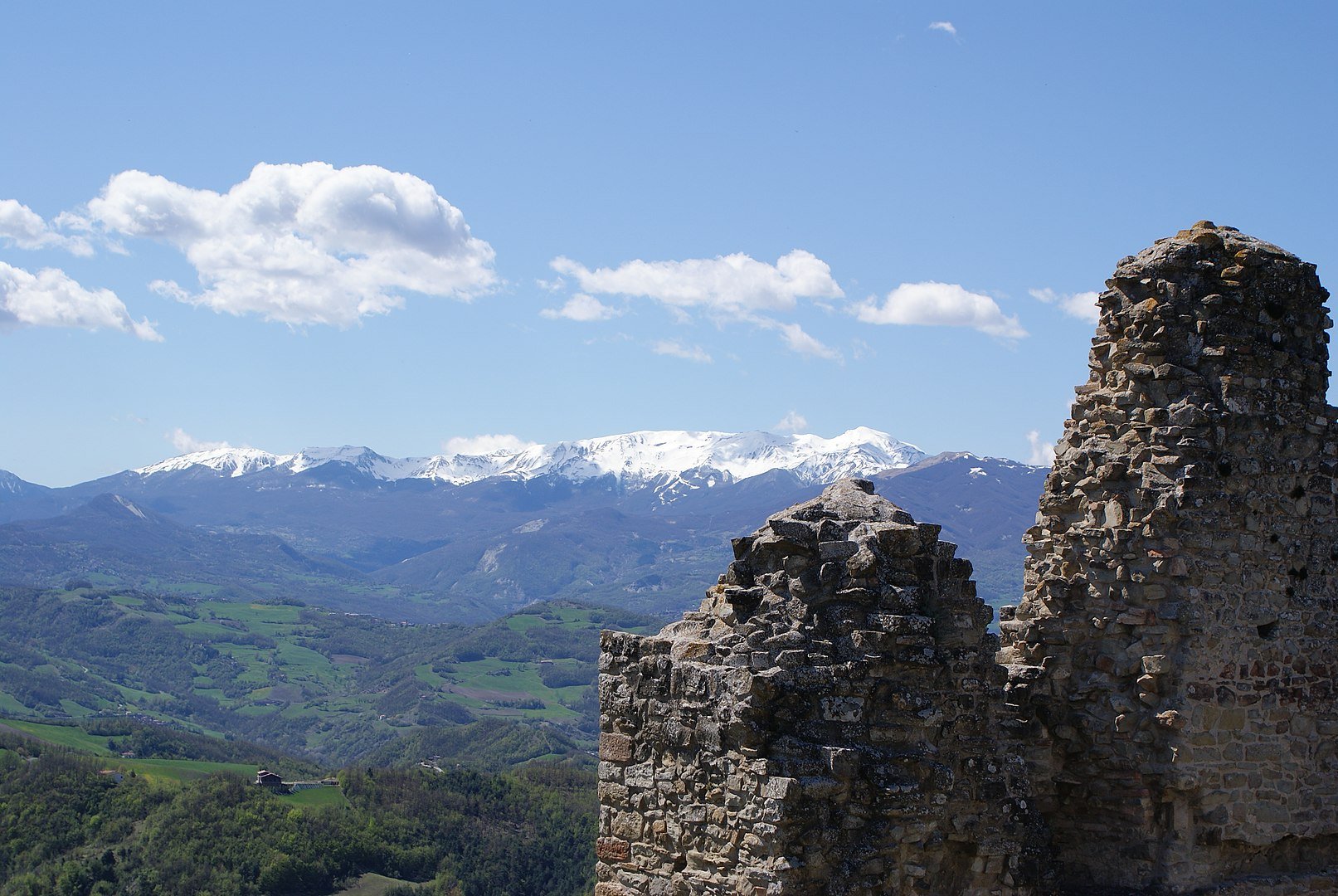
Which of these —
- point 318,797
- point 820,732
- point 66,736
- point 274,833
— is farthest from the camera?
point 66,736

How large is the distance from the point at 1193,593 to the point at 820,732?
319cm

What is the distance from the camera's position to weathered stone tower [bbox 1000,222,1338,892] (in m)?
9.60

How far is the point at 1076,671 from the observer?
10039 mm

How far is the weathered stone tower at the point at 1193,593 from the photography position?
960 cm

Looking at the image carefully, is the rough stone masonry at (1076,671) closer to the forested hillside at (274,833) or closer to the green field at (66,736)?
the forested hillside at (274,833)

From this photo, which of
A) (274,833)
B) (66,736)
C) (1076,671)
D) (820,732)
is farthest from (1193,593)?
(66,736)

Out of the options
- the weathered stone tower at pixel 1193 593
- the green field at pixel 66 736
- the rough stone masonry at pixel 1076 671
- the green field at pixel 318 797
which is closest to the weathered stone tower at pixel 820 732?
the rough stone masonry at pixel 1076 671

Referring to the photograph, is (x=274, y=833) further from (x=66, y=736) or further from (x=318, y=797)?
(x=66, y=736)

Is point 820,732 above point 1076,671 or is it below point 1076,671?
below

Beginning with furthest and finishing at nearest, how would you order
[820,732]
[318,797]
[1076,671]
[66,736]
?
[66,736], [318,797], [1076,671], [820,732]

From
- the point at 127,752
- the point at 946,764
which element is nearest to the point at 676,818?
the point at 946,764

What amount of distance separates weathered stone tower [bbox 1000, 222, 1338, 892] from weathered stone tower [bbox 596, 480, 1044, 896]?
1.30 metres

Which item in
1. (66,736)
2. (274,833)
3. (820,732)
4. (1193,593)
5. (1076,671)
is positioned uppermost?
(1193,593)

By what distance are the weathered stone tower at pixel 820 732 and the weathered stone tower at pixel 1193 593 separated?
1.30 metres
